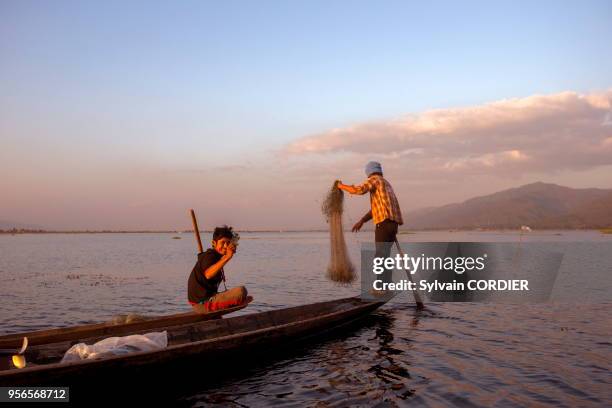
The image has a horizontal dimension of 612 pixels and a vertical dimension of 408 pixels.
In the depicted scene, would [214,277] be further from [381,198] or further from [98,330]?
[381,198]

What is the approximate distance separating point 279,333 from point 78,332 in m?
3.48

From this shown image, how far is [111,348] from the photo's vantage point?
6496 millimetres

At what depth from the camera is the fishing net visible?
1261 cm

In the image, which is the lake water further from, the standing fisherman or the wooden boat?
the standing fisherman

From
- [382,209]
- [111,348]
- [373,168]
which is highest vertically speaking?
[373,168]

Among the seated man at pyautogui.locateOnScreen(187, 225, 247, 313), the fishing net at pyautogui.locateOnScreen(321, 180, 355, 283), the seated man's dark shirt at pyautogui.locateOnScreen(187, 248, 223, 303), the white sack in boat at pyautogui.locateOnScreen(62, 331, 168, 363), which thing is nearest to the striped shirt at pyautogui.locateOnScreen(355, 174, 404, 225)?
the fishing net at pyautogui.locateOnScreen(321, 180, 355, 283)

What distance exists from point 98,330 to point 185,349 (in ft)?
7.68

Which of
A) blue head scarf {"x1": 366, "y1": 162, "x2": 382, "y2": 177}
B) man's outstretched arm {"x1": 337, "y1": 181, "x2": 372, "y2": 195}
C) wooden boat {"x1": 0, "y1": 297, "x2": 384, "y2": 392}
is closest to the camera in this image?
wooden boat {"x1": 0, "y1": 297, "x2": 384, "y2": 392}

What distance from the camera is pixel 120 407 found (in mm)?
6156

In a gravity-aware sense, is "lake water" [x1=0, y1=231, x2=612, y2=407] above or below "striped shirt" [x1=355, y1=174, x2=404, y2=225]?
below

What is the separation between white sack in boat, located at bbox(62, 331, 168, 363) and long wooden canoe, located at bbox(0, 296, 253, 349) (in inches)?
33.0

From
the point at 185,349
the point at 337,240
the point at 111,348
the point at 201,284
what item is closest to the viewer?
the point at 111,348

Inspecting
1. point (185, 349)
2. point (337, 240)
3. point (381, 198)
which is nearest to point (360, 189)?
point (381, 198)

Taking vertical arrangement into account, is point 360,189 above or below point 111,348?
above
